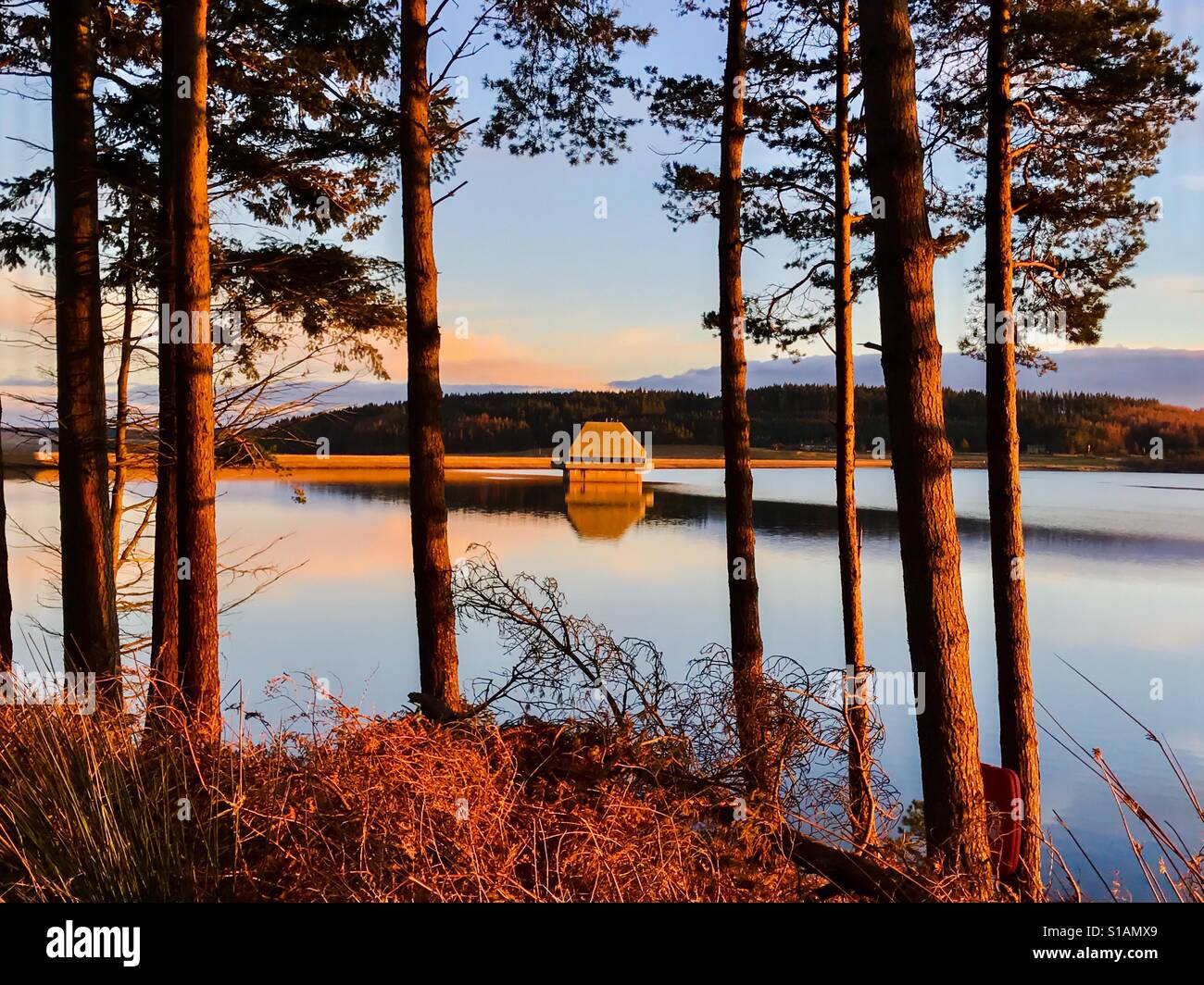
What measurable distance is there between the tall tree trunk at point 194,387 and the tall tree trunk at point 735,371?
4.84 metres

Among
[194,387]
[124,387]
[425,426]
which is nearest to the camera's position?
[194,387]

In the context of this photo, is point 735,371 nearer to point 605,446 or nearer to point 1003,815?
point 1003,815

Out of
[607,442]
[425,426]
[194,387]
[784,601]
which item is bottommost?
[784,601]

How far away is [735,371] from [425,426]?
11.2 feet

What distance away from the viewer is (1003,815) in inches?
228

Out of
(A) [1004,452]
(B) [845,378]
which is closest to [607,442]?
(B) [845,378]

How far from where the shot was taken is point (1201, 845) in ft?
11.2

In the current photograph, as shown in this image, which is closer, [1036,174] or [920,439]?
[920,439]

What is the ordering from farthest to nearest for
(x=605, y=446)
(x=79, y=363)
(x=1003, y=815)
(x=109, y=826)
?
(x=605, y=446) → (x=79, y=363) → (x=1003, y=815) → (x=109, y=826)

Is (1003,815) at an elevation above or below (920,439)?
below

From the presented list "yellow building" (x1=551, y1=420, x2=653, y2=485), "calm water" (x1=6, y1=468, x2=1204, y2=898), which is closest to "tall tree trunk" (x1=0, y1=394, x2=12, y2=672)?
"calm water" (x1=6, y1=468, x2=1204, y2=898)

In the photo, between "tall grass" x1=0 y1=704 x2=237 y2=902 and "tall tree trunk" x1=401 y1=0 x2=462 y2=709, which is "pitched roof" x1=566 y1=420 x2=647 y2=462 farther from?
"tall grass" x1=0 y1=704 x2=237 y2=902

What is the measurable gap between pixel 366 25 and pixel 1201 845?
1053cm
